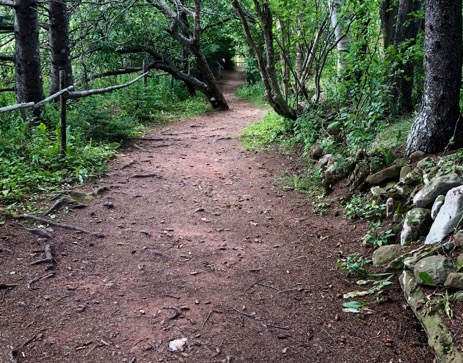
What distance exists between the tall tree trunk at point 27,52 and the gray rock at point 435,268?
7.84 m

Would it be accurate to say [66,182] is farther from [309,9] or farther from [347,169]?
[309,9]

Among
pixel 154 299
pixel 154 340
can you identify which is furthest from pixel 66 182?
pixel 154 340

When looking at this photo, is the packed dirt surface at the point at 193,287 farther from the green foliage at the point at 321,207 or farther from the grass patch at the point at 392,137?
the grass patch at the point at 392,137

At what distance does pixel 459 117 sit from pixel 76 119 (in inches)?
285

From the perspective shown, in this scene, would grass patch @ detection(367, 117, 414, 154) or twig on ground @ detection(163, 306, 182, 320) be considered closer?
twig on ground @ detection(163, 306, 182, 320)

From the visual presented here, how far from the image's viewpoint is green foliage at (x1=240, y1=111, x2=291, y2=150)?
9708 mm

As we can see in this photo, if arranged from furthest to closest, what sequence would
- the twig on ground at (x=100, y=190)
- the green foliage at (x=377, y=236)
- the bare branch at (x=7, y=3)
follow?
the bare branch at (x=7, y=3), the twig on ground at (x=100, y=190), the green foliage at (x=377, y=236)

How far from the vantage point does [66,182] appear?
20.8ft

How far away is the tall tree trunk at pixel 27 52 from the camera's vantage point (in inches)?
323

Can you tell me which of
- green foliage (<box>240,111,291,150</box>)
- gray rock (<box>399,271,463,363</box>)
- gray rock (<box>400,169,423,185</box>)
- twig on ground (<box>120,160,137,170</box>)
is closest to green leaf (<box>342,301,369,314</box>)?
gray rock (<box>399,271,463,363</box>)

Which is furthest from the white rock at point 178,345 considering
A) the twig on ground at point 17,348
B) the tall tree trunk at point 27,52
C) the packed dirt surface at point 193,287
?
the tall tree trunk at point 27,52

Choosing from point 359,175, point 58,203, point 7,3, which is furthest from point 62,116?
point 359,175

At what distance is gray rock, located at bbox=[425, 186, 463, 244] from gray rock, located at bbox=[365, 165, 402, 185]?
138 centimetres

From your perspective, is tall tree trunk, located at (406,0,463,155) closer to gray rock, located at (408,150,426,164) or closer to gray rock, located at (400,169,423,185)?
gray rock, located at (408,150,426,164)
